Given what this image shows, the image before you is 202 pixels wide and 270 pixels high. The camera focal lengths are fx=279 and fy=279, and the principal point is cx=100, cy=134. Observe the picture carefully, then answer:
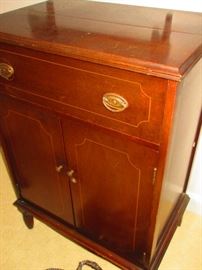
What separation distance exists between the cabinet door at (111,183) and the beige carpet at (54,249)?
280mm

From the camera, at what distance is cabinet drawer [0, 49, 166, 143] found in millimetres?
643

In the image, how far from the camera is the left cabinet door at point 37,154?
924 mm

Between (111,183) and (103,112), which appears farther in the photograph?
(111,183)

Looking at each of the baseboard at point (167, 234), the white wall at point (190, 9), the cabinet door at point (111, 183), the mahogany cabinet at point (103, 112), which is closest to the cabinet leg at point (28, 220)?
the mahogany cabinet at point (103, 112)

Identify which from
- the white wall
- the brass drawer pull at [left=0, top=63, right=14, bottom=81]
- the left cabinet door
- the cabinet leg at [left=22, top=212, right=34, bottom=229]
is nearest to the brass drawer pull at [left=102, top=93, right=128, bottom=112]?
the left cabinet door

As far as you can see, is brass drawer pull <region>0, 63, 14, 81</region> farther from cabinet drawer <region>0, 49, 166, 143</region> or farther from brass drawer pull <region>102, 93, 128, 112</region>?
brass drawer pull <region>102, 93, 128, 112</region>

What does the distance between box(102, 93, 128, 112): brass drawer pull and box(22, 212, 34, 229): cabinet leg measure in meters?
0.85

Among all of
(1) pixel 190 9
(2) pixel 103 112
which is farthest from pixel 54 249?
(1) pixel 190 9

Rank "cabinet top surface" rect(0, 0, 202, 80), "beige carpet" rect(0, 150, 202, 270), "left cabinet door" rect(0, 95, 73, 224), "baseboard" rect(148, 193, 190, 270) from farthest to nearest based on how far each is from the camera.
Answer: "beige carpet" rect(0, 150, 202, 270)
"baseboard" rect(148, 193, 190, 270)
"left cabinet door" rect(0, 95, 73, 224)
"cabinet top surface" rect(0, 0, 202, 80)

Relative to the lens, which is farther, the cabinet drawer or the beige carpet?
the beige carpet

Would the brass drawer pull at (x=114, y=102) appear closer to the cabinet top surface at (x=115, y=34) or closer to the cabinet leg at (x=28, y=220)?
the cabinet top surface at (x=115, y=34)

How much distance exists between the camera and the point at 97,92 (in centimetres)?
71

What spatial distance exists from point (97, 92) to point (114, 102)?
0.05 meters

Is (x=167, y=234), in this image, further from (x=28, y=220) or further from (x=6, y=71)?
(x=6, y=71)
